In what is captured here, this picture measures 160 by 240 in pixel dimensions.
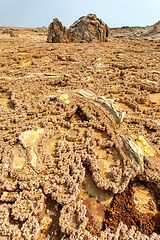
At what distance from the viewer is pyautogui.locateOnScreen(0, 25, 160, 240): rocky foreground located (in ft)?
8.13

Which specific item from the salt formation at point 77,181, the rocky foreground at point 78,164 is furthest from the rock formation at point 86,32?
the salt formation at point 77,181

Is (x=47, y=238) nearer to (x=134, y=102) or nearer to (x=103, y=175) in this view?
(x=103, y=175)

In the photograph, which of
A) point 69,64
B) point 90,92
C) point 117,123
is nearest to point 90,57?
point 69,64

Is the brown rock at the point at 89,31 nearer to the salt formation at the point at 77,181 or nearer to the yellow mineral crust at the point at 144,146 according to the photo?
the salt formation at the point at 77,181

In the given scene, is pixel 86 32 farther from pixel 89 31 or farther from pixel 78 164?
pixel 78 164

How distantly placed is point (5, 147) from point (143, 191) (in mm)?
3276

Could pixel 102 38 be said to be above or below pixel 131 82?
above

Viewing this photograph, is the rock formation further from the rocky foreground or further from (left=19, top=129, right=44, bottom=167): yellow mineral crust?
(left=19, top=129, right=44, bottom=167): yellow mineral crust

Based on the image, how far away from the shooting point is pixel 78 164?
10.8 feet

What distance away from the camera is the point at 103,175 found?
322 centimetres

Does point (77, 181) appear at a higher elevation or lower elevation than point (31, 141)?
lower

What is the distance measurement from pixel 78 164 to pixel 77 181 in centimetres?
35

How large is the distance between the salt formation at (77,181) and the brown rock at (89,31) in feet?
55.7

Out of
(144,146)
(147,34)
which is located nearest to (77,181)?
(144,146)
